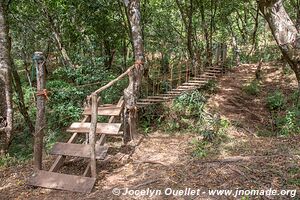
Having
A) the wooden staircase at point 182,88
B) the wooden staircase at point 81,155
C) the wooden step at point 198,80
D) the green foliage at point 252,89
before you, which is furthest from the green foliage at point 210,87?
the wooden staircase at point 81,155

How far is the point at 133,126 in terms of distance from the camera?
21.1 ft

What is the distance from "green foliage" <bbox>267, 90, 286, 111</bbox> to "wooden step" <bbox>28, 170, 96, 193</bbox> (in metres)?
6.79

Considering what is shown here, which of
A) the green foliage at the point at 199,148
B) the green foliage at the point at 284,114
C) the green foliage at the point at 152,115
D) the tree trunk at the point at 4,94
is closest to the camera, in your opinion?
the green foliage at the point at 199,148

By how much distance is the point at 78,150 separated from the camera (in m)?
4.94

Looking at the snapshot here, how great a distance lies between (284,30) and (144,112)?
13.1 feet

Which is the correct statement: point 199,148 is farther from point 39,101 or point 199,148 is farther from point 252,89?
point 252,89

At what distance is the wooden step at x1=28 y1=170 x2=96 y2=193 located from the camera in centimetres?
446

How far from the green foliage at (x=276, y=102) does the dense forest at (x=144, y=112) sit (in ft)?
0.14

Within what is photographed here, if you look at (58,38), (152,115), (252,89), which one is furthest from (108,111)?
(58,38)

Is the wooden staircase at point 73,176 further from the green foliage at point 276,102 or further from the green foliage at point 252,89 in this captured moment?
the green foliage at point 252,89

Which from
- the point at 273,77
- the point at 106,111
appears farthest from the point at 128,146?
the point at 273,77

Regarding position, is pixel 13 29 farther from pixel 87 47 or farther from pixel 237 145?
pixel 237 145

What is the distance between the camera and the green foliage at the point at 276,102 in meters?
9.11

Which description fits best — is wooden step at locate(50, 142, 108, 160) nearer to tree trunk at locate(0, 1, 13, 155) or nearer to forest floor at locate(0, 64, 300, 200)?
forest floor at locate(0, 64, 300, 200)
